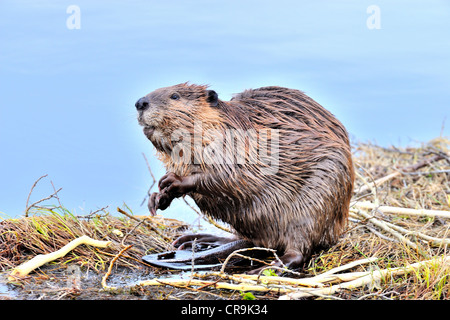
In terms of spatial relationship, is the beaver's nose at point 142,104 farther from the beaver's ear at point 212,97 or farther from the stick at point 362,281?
the stick at point 362,281

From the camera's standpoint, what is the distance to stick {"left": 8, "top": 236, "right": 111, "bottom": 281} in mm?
4438

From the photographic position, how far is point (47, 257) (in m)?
4.65

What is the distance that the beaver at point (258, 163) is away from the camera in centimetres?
472

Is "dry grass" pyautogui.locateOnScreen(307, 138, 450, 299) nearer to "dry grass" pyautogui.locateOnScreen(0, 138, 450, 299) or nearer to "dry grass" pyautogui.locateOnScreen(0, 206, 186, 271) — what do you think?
"dry grass" pyautogui.locateOnScreen(0, 138, 450, 299)

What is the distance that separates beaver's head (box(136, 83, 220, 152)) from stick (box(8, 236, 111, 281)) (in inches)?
39.3

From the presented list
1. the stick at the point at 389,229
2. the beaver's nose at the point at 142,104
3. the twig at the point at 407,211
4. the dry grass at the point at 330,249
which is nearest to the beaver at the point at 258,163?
the beaver's nose at the point at 142,104

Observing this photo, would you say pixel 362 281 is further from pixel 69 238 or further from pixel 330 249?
pixel 69 238

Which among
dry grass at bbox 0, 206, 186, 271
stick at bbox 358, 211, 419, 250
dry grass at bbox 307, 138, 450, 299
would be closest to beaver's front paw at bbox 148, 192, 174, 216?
dry grass at bbox 0, 206, 186, 271

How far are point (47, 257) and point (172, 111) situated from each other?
5.07ft

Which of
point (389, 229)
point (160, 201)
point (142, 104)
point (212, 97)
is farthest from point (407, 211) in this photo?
point (142, 104)

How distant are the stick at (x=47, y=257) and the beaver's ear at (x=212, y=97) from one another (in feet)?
4.96
